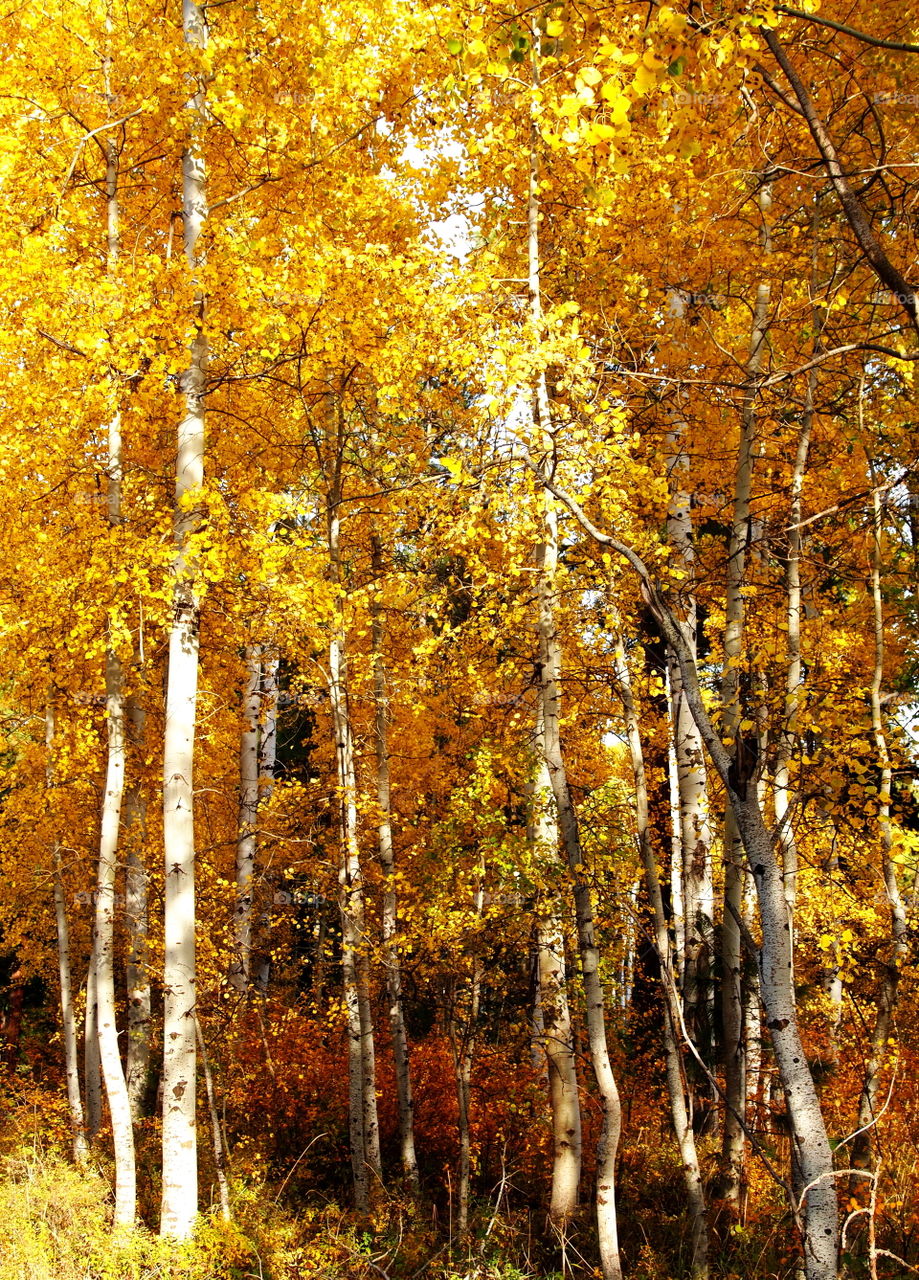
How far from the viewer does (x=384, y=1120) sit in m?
11.0

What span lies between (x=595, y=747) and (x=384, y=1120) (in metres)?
5.76

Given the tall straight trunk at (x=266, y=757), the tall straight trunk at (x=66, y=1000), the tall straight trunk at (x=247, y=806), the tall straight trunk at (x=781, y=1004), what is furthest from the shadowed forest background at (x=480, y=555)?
the tall straight trunk at (x=266, y=757)

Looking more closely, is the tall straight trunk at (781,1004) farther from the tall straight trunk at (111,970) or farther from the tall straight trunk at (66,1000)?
the tall straight trunk at (66,1000)

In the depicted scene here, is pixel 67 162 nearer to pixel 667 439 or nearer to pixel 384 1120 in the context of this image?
pixel 667 439

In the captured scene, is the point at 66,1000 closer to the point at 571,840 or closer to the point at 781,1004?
the point at 571,840

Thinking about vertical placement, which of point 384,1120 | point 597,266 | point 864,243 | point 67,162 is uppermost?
Result: point 67,162

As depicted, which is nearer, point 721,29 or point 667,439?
point 721,29

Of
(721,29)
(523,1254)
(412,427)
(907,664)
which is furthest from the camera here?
(907,664)

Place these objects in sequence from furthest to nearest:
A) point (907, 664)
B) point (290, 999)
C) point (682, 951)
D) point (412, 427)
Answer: point (290, 999)
point (907, 664)
point (412, 427)
point (682, 951)

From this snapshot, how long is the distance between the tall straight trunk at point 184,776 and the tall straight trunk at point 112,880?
766mm

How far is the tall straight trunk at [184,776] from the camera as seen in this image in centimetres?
559

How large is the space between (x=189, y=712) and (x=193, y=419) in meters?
2.26

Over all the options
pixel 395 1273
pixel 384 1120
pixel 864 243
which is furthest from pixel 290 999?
pixel 864 243

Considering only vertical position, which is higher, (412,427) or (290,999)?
(412,427)
